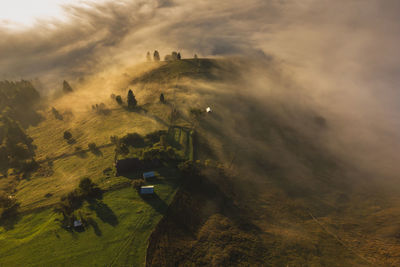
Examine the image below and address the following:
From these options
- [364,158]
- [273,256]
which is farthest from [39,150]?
[364,158]

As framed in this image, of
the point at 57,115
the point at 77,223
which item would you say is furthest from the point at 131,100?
the point at 77,223

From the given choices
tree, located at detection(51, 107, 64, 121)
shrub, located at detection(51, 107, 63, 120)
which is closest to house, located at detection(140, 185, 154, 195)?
tree, located at detection(51, 107, 64, 121)

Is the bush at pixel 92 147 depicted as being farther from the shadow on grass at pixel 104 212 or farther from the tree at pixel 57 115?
the tree at pixel 57 115

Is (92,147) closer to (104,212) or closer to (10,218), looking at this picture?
(10,218)

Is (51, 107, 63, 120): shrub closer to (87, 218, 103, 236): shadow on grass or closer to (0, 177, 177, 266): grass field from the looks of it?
(0, 177, 177, 266): grass field

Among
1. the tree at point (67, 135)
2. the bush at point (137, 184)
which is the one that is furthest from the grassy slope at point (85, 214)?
the tree at point (67, 135)

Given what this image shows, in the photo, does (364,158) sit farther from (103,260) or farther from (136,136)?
(103,260)
